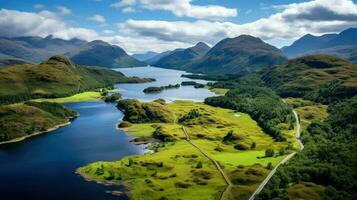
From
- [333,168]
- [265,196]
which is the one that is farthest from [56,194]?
[333,168]

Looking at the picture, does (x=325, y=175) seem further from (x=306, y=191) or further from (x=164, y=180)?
(x=164, y=180)

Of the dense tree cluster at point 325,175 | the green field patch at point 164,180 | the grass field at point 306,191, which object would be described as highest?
the dense tree cluster at point 325,175

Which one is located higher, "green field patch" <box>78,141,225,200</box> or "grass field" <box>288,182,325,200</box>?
"grass field" <box>288,182,325,200</box>

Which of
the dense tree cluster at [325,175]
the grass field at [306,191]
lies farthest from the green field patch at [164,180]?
the grass field at [306,191]

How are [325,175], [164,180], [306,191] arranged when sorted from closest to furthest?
1. [306,191]
2. [325,175]
3. [164,180]

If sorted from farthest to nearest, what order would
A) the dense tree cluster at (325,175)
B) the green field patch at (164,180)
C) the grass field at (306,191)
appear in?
the green field patch at (164,180), the dense tree cluster at (325,175), the grass field at (306,191)

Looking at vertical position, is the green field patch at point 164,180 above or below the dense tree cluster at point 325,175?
below

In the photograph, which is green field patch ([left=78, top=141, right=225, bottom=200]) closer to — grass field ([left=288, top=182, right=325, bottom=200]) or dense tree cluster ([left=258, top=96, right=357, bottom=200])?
dense tree cluster ([left=258, top=96, right=357, bottom=200])

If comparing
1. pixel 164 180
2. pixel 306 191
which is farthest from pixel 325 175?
pixel 164 180

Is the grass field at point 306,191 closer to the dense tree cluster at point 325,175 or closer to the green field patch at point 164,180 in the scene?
the dense tree cluster at point 325,175

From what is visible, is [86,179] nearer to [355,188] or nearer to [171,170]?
[171,170]

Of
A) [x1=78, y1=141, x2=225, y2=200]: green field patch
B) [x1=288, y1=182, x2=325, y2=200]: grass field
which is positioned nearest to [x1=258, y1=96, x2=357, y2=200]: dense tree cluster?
[x1=288, y1=182, x2=325, y2=200]: grass field
